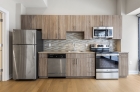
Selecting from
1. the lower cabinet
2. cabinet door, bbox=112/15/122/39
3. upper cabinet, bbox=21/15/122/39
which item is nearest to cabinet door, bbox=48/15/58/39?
upper cabinet, bbox=21/15/122/39

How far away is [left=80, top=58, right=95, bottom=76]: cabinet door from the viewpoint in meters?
4.17

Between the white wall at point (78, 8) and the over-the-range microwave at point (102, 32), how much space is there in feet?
2.58

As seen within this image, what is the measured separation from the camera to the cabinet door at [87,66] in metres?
4.17

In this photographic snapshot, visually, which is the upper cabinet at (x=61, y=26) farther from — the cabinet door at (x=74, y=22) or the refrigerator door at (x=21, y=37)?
the refrigerator door at (x=21, y=37)

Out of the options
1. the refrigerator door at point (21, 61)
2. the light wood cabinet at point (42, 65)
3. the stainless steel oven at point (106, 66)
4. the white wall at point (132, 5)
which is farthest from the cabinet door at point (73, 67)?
the white wall at point (132, 5)

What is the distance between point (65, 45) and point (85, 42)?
2.54ft

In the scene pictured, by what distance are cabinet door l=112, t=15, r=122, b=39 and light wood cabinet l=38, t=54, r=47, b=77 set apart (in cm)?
254

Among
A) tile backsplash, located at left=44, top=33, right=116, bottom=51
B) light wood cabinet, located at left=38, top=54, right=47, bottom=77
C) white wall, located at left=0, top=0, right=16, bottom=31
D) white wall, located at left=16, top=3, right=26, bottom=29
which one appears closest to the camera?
white wall, located at left=0, top=0, right=16, bottom=31

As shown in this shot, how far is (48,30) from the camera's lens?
176 inches

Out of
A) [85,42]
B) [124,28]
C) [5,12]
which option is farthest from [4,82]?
[124,28]

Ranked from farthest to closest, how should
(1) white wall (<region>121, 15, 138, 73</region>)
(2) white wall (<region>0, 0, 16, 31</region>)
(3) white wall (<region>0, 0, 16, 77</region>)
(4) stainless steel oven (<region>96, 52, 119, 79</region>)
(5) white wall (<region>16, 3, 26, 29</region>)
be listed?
(1) white wall (<region>121, 15, 138, 73</region>) → (5) white wall (<region>16, 3, 26, 29</region>) → (4) stainless steel oven (<region>96, 52, 119, 79</region>) → (3) white wall (<region>0, 0, 16, 77</region>) → (2) white wall (<region>0, 0, 16, 31</region>)

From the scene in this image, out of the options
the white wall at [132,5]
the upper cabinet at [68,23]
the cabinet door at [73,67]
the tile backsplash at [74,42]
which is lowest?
the cabinet door at [73,67]

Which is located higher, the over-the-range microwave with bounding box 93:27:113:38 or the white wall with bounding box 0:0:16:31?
the white wall with bounding box 0:0:16:31

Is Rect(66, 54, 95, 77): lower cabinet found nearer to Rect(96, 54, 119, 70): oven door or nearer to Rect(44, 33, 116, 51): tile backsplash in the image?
Rect(96, 54, 119, 70): oven door
